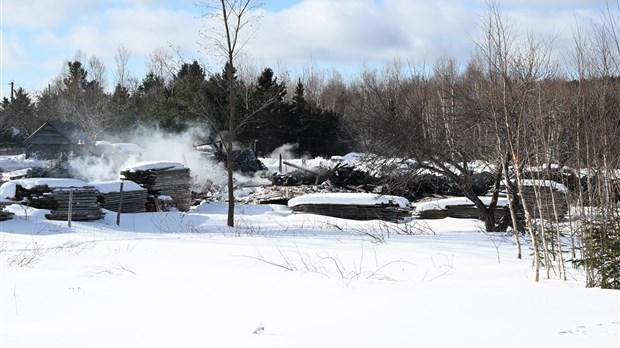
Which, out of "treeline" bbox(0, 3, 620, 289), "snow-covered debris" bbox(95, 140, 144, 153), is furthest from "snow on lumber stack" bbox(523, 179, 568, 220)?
"snow-covered debris" bbox(95, 140, 144, 153)

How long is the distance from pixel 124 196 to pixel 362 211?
837cm

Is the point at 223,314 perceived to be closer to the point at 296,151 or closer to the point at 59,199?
the point at 59,199

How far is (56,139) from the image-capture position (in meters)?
48.5

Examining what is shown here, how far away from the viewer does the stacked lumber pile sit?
2094 centimetres

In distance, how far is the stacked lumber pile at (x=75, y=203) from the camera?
20.9m

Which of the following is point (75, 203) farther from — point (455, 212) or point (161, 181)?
point (455, 212)

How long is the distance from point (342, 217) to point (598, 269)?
16910mm

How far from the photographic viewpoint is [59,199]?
21266 millimetres

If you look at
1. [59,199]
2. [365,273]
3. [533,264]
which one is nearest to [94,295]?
[365,273]

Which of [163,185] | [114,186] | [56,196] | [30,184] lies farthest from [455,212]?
[30,184]

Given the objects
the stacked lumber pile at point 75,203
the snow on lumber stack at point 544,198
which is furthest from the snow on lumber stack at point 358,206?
the snow on lumber stack at point 544,198

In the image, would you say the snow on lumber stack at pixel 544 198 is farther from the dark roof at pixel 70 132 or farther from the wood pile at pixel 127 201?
the dark roof at pixel 70 132

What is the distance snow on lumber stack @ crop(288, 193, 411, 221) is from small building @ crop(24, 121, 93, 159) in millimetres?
28429

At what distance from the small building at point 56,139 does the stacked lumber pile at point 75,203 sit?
27.1 m
